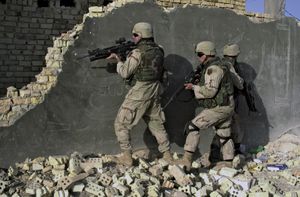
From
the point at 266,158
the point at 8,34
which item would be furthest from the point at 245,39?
the point at 8,34

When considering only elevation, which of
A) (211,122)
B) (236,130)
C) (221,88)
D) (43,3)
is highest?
(43,3)

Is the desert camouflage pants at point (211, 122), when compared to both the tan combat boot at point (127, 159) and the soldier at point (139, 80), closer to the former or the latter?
the soldier at point (139, 80)

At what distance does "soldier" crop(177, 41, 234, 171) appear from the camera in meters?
5.31

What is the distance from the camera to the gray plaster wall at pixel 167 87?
5.47 meters

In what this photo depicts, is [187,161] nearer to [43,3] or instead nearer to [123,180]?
[123,180]

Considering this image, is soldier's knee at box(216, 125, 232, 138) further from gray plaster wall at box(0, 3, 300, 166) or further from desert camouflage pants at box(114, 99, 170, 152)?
desert camouflage pants at box(114, 99, 170, 152)

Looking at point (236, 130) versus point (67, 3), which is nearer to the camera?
point (236, 130)

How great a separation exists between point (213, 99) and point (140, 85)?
898mm

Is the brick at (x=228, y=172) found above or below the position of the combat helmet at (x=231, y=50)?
below

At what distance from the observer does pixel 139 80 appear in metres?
5.20

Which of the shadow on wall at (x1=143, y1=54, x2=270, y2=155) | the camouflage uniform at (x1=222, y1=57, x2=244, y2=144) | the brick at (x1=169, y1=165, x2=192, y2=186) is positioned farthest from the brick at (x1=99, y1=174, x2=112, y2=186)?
the camouflage uniform at (x1=222, y1=57, x2=244, y2=144)

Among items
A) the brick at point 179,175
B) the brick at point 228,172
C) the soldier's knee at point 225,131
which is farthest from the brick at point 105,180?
the soldier's knee at point 225,131

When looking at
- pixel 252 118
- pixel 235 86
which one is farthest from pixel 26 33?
pixel 252 118

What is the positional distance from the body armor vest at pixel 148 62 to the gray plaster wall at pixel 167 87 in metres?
0.68
